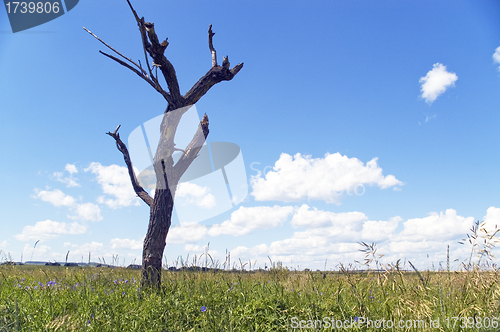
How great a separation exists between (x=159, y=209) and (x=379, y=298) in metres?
4.32

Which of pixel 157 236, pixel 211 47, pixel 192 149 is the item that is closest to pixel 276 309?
pixel 157 236

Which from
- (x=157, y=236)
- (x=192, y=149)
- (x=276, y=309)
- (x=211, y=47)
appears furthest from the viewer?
(x=211, y=47)

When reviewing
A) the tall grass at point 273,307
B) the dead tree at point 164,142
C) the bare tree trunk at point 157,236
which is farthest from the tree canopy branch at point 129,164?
the tall grass at point 273,307

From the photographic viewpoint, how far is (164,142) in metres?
7.22

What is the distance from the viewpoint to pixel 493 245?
13.5 feet

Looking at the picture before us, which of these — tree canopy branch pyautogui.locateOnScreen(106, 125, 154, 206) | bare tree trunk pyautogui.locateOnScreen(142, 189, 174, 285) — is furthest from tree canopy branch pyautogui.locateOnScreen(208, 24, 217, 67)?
bare tree trunk pyautogui.locateOnScreen(142, 189, 174, 285)

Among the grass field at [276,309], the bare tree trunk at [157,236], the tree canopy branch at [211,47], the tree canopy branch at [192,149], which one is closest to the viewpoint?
the grass field at [276,309]

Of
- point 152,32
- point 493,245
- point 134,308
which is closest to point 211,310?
point 134,308

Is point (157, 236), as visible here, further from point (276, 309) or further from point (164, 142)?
point (276, 309)

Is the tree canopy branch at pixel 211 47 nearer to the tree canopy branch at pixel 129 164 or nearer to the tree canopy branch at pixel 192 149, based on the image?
the tree canopy branch at pixel 192 149

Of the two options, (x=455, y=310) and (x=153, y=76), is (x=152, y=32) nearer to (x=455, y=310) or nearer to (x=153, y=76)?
(x=153, y=76)

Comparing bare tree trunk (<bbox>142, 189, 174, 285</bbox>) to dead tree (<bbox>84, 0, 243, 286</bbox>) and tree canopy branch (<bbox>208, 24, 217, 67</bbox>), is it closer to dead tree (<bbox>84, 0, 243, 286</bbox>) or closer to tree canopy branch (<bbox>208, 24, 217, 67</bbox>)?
dead tree (<bbox>84, 0, 243, 286</bbox>)

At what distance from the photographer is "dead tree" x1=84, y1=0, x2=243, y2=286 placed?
6.62 metres

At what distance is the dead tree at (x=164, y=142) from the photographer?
21.7ft
